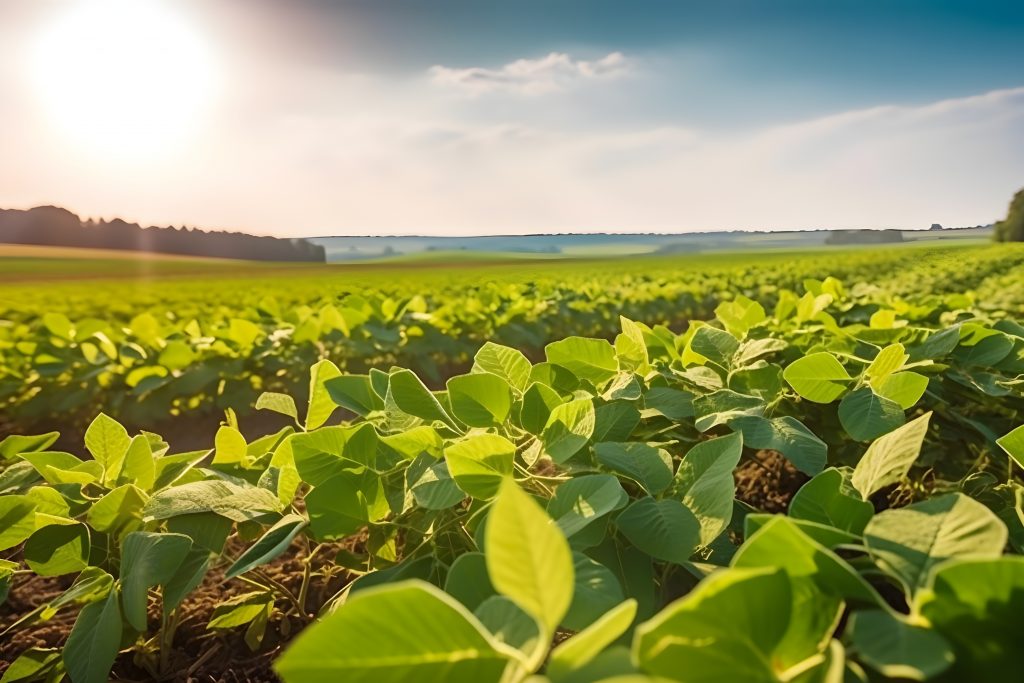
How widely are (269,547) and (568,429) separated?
43cm

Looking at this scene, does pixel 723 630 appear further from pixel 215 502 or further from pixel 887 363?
pixel 887 363

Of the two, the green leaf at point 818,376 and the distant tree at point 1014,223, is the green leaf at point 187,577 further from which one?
the distant tree at point 1014,223

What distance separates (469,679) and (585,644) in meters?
0.09

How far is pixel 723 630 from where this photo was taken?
44 centimetres

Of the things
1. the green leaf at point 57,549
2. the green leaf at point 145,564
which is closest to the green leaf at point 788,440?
the green leaf at point 145,564

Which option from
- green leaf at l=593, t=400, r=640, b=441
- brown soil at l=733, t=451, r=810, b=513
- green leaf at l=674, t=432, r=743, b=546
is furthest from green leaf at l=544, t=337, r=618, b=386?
brown soil at l=733, t=451, r=810, b=513

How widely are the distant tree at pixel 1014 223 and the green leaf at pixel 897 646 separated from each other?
2655 inches

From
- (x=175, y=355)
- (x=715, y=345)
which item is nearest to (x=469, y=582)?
(x=715, y=345)

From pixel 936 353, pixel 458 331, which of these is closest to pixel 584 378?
pixel 936 353

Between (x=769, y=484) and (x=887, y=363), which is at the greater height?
(x=887, y=363)

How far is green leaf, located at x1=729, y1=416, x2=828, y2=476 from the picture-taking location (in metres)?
0.98

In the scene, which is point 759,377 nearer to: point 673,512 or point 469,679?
point 673,512

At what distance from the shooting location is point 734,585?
436mm

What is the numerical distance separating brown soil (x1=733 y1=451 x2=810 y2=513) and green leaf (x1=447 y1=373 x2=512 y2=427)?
956 mm
